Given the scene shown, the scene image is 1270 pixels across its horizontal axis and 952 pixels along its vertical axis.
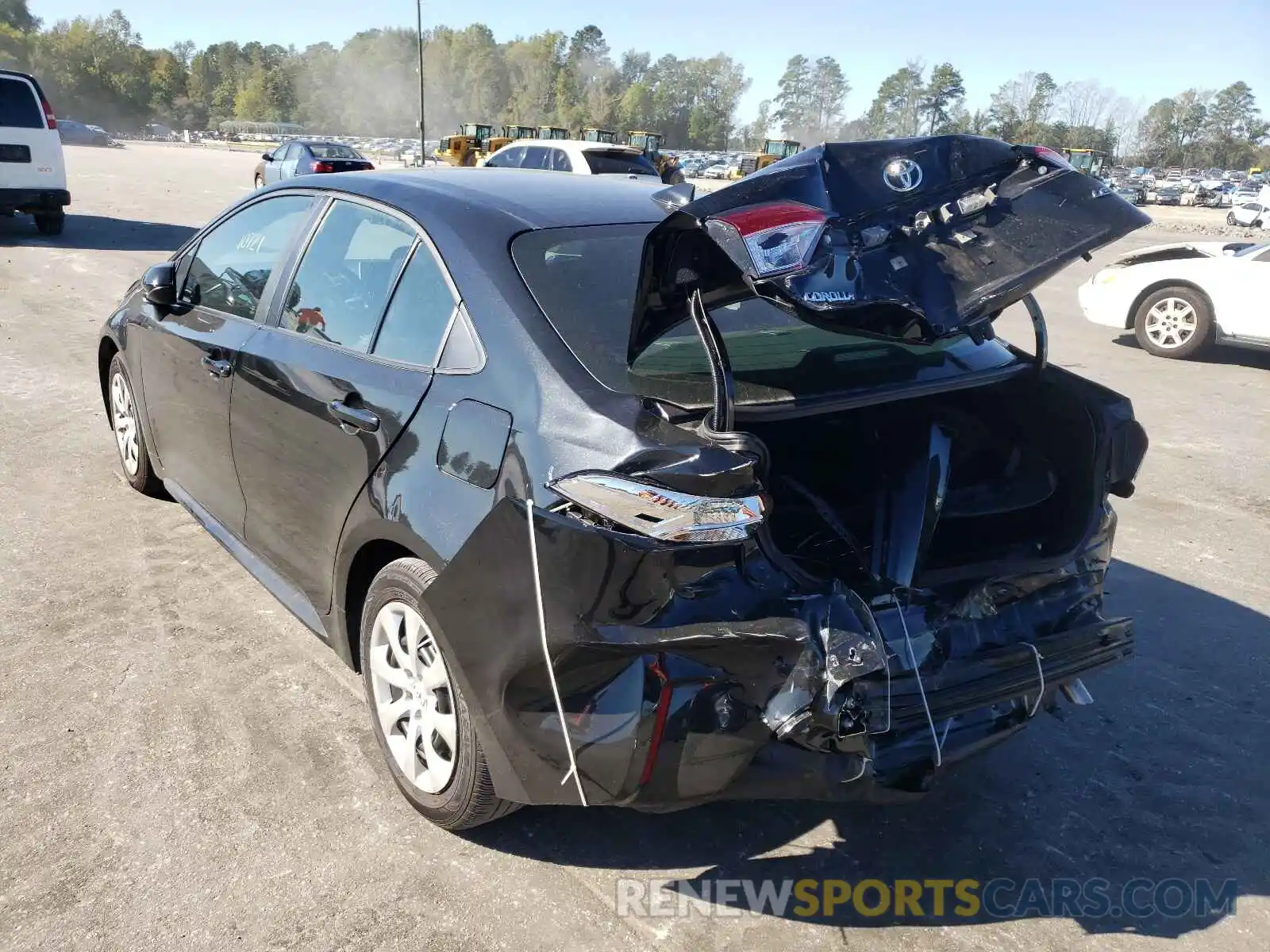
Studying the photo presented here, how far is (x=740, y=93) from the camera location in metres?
142

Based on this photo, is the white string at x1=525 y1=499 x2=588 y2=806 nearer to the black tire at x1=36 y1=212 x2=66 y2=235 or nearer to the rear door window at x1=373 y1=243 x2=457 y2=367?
the rear door window at x1=373 y1=243 x2=457 y2=367

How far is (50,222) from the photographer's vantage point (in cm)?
1521

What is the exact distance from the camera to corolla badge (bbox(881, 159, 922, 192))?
2451mm

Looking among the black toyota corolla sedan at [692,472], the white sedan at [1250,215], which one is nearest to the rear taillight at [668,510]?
the black toyota corolla sedan at [692,472]

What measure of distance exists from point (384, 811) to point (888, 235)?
213 cm

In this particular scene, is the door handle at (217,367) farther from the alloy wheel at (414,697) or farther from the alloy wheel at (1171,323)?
the alloy wheel at (1171,323)

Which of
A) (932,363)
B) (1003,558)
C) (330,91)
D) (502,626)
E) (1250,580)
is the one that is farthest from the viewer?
(330,91)

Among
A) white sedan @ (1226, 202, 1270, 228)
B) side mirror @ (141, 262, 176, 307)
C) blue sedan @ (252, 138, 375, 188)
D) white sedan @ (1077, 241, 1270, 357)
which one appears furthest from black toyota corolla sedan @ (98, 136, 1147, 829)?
white sedan @ (1226, 202, 1270, 228)

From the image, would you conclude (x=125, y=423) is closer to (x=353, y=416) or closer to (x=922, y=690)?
(x=353, y=416)

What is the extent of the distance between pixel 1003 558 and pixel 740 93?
150562mm

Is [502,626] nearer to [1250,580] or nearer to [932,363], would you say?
[932,363]

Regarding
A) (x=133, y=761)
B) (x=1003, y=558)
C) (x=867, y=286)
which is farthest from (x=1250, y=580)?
(x=133, y=761)

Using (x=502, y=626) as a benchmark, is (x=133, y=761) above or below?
below

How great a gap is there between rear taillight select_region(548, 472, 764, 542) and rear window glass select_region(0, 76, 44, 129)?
15.1 metres
